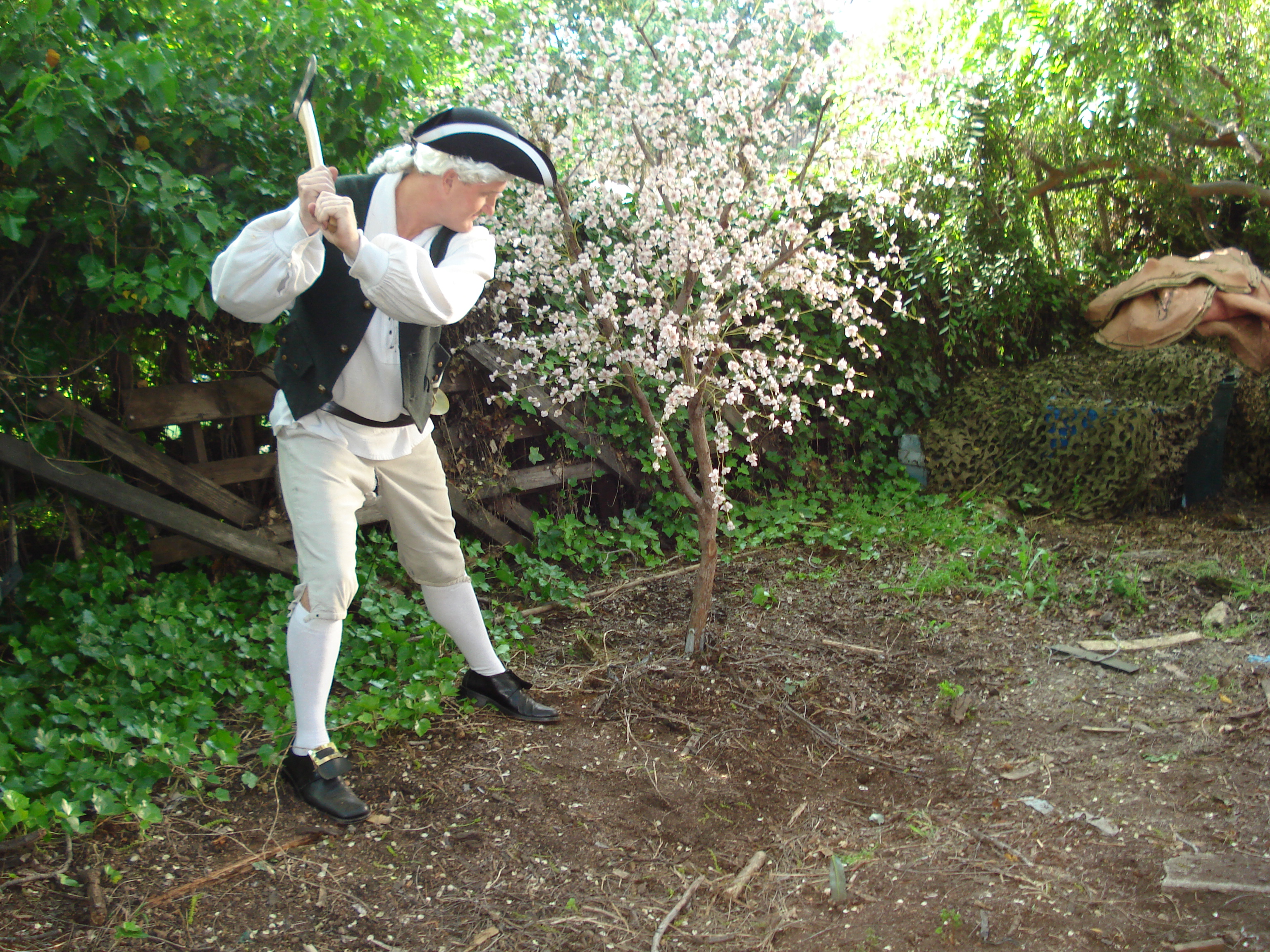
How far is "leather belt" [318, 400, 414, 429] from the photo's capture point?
2256mm

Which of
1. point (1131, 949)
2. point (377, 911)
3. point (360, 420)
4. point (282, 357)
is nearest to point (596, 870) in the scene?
point (377, 911)

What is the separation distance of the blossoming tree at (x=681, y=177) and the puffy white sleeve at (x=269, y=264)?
1.05 metres

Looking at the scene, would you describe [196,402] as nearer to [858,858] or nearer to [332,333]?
[332,333]

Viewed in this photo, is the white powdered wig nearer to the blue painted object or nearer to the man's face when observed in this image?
the man's face

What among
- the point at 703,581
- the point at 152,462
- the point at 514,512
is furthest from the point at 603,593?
the point at 152,462

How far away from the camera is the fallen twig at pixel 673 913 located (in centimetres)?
183

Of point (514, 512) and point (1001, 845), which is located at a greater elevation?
point (514, 512)

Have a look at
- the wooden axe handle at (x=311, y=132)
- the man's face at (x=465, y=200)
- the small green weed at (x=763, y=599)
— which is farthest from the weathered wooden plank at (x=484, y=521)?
the wooden axe handle at (x=311, y=132)

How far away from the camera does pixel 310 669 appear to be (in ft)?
7.40

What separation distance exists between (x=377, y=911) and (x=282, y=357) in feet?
4.37

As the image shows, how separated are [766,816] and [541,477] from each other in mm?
2271

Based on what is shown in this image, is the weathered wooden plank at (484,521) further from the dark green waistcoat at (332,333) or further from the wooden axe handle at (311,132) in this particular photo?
the wooden axe handle at (311,132)

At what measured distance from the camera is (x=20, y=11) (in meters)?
2.27

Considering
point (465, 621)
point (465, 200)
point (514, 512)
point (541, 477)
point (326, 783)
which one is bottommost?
point (326, 783)
